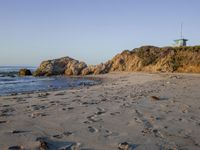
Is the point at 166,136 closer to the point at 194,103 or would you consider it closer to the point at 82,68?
the point at 194,103

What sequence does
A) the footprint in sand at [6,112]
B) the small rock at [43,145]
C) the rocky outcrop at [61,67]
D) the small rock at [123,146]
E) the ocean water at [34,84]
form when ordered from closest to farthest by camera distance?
the small rock at [43,145] → the small rock at [123,146] → the footprint in sand at [6,112] → the ocean water at [34,84] → the rocky outcrop at [61,67]

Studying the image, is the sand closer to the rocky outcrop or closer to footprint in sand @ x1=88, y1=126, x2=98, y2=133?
footprint in sand @ x1=88, y1=126, x2=98, y2=133

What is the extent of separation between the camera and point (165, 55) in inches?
1773

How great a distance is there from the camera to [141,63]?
46469 millimetres

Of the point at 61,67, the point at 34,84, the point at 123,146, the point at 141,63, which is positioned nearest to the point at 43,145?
the point at 123,146

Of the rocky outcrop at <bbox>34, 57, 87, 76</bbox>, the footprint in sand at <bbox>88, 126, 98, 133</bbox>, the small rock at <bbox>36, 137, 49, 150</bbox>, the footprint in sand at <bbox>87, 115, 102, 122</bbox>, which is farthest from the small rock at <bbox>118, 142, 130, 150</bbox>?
the rocky outcrop at <bbox>34, 57, 87, 76</bbox>

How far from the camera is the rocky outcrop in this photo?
50.6 meters

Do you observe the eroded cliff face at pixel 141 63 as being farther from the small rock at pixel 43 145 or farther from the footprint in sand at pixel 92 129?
the small rock at pixel 43 145

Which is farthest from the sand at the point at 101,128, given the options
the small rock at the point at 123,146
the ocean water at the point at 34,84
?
the ocean water at the point at 34,84

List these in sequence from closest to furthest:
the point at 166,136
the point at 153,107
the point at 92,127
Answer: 1. the point at 166,136
2. the point at 92,127
3. the point at 153,107

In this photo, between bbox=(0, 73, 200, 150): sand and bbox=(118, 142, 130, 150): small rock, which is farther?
bbox=(0, 73, 200, 150): sand

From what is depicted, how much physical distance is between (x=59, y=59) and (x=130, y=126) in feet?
165

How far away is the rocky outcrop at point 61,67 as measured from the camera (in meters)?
→ 50.6

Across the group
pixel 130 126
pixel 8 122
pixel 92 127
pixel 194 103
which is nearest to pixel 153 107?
pixel 194 103
